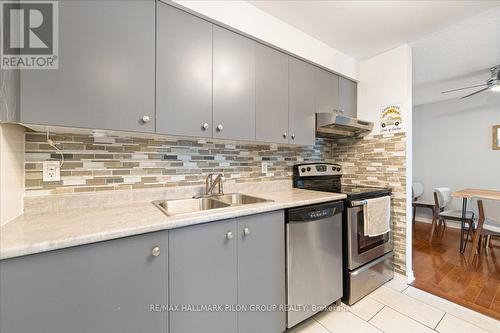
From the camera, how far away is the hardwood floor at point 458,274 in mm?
1753

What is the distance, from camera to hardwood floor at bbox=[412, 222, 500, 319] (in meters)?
1.75

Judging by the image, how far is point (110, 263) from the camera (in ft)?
2.73

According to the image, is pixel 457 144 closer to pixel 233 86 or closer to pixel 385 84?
pixel 385 84

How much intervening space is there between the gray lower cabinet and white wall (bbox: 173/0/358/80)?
129cm

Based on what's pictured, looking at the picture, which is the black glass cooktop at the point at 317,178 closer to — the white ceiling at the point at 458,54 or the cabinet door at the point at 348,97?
the cabinet door at the point at 348,97

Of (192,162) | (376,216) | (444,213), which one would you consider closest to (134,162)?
(192,162)

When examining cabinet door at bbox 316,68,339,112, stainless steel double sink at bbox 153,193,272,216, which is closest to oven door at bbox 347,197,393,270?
stainless steel double sink at bbox 153,193,272,216

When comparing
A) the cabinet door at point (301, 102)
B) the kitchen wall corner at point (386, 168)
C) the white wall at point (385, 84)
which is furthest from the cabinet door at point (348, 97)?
the cabinet door at point (301, 102)

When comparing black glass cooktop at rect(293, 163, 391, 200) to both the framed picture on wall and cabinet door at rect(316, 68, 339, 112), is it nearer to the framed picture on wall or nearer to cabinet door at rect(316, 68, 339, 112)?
cabinet door at rect(316, 68, 339, 112)

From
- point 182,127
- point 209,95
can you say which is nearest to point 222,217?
point 182,127

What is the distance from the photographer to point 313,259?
147cm

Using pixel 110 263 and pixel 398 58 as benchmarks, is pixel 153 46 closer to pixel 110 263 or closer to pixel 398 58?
pixel 110 263

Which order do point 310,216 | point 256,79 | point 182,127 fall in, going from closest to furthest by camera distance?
point 182,127
point 310,216
point 256,79

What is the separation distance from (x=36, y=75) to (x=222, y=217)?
1.04 meters
